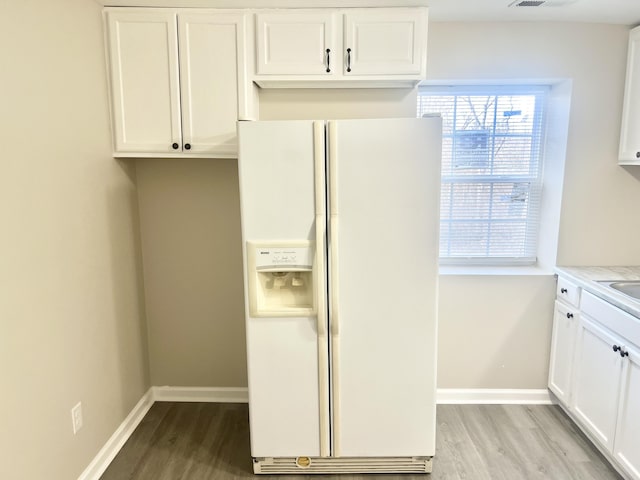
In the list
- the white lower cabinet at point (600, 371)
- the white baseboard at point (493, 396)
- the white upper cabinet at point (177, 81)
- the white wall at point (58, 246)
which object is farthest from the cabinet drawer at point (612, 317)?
the white wall at point (58, 246)

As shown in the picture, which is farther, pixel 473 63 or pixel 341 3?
pixel 473 63

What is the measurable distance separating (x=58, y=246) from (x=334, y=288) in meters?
1.25

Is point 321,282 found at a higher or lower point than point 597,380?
higher

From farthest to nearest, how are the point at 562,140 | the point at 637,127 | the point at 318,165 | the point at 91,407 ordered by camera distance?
1. the point at 562,140
2. the point at 637,127
3. the point at 91,407
4. the point at 318,165

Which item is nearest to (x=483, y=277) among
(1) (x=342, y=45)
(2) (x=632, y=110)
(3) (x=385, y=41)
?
(2) (x=632, y=110)

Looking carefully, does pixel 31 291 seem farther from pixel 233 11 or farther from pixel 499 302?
pixel 499 302

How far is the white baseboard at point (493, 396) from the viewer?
283 cm

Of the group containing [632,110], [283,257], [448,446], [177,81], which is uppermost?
[177,81]

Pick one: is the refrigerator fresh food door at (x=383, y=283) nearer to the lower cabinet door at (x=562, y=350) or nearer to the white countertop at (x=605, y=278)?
the white countertop at (x=605, y=278)

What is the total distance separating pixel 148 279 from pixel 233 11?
1.70 metres

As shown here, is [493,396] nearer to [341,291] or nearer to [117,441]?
[341,291]

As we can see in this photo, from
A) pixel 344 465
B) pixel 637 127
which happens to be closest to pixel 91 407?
pixel 344 465

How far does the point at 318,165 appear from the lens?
194 centimetres

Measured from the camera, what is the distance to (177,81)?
226 cm
